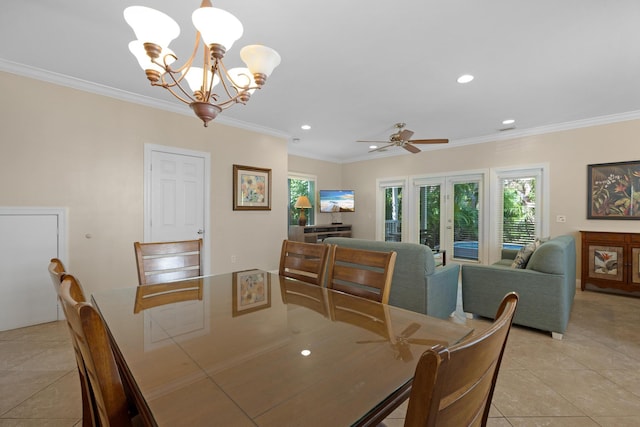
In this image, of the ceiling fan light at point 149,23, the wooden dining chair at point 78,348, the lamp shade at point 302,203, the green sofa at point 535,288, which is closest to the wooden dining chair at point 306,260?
the wooden dining chair at point 78,348

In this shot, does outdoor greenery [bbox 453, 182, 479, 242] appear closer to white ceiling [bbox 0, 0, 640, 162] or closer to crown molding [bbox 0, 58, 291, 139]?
white ceiling [bbox 0, 0, 640, 162]

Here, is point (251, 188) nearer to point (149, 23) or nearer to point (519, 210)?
point (149, 23)

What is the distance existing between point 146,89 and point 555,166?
18.8ft

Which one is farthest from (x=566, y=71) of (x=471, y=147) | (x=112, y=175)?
(x=112, y=175)

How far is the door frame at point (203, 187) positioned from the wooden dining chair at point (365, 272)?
8.98 feet

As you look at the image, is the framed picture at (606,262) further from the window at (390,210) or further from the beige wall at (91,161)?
the beige wall at (91,161)

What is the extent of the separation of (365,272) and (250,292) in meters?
0.66

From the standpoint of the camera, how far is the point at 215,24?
137 centimetres

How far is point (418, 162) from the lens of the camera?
5930 mm

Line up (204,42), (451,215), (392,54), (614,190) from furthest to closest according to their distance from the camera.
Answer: (451,215) < (614,190) < (392,54) < (204,42)

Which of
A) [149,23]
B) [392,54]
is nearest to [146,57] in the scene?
[149,23]

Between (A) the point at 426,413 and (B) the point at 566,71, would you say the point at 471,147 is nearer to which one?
(B) the point at 566,71

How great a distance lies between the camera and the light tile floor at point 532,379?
1.61 m

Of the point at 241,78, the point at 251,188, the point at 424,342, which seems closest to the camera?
the point at 424,342
